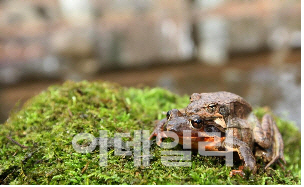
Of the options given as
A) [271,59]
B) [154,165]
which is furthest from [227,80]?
[154,165]

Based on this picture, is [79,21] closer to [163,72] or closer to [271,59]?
[163,72]

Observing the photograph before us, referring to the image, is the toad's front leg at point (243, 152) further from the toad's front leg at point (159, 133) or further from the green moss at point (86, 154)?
the toad's front leg at point (159, 133)

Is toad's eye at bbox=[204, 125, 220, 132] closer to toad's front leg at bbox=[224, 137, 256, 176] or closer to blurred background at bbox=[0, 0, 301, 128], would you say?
toad's front leg at bbox=[224, 137, 256, 176]

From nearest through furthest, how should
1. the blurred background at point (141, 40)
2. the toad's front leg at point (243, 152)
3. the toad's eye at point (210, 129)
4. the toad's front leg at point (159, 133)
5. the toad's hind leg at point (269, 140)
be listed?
1. the toad's front leg at point (243, 152)
2. the toad's eye at point (210, 129)
3. the toad's front leg at point (159, 133)
4. the toad's hind leg at point (269, 140)
5. the blurred background at point (141, 40)

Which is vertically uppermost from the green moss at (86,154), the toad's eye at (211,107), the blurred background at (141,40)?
the blurred background at (141,40)

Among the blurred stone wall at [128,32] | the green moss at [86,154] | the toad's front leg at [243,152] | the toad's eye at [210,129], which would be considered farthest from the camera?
the blurred stone wall at [128,32]

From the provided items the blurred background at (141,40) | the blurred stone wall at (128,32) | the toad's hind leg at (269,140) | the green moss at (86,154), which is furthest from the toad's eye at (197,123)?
the blurred stone wall at (128,32)

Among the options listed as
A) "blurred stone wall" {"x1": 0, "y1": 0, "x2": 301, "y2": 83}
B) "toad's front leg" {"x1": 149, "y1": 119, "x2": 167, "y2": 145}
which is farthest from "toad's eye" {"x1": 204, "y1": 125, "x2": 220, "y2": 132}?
"blurred stone wall" {"x1": 0, "y1": 0, "x2": 301, "y2": 83}

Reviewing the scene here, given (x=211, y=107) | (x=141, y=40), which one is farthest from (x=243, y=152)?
(x=141, y=40)
